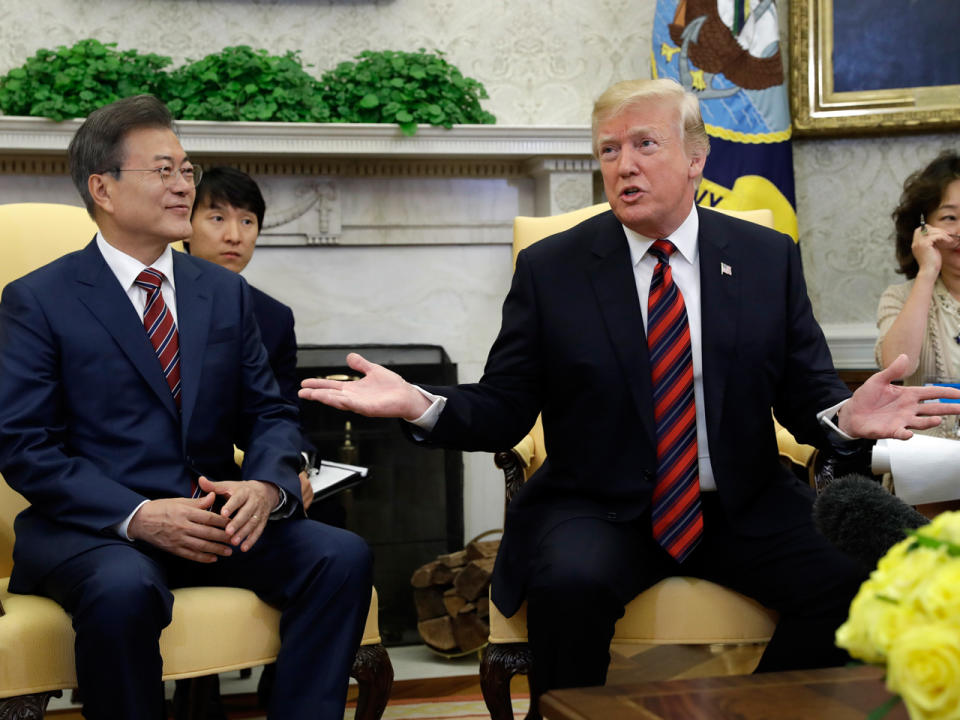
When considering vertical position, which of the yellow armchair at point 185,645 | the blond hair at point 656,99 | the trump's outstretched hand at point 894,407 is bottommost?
the yellow armchair at point 185,645

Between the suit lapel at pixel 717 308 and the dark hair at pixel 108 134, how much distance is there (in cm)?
125

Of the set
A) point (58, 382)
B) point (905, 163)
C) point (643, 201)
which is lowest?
point (58, 382)

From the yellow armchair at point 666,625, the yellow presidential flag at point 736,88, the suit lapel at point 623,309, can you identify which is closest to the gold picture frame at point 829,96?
the yellow presidential flag at point 736,88

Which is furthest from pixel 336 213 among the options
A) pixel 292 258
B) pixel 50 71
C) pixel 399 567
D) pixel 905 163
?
pixel 905 163

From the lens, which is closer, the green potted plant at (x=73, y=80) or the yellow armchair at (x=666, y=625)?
the yellow armchair at (x=666, y=625)

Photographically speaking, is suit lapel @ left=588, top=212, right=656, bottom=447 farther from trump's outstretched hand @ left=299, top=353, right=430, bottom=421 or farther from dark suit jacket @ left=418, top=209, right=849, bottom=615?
trump's outstretched hand @ left=299, top=353, right=430, bottom=421

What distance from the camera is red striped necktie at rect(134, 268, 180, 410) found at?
2.22 m

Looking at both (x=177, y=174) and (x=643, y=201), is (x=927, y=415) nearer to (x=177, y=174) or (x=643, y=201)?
(x=643, y=201)

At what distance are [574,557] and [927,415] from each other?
0.72 meters

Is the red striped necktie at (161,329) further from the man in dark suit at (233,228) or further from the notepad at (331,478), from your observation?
the man in dark suit at (233,228)

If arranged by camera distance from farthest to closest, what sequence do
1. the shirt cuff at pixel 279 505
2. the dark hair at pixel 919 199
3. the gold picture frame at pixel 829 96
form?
the gold picture frame at pixel 829 96, the dark hair at pixel 919 199, the shirt cuff at pixel 279 505

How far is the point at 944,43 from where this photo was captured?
4340 mm

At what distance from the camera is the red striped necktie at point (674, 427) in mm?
2170

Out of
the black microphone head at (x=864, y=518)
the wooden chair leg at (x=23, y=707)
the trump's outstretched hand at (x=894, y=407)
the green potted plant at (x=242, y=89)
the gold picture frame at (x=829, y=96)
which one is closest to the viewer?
the black microphone head at (x=864, y=518)
